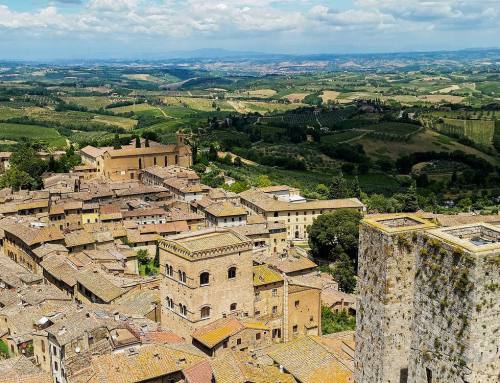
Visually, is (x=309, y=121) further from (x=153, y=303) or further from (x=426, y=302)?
(x=426, y=302)

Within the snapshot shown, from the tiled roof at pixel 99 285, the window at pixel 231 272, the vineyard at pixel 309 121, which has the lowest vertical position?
the vineyard at pixel 309 121

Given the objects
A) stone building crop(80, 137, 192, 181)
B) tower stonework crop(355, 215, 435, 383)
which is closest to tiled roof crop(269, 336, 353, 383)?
tower stonework crop(355, 215, 435, 383)

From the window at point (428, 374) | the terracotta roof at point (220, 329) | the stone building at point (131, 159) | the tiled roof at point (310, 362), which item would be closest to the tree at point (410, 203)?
the stone building at point (131, 159)

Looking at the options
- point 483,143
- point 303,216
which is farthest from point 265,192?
point 483,143

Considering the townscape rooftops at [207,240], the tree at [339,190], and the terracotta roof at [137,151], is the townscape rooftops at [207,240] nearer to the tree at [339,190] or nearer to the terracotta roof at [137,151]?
the tree at [339,190]

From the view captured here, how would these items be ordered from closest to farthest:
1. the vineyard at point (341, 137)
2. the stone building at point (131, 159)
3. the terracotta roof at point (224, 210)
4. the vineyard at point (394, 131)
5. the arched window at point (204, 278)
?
the arched window at point (204, 278) < the terracotta roof at point (224, 210) < the stone building at point (131, 159) < the vineyard at point (394, 131) < the vineyard at point (341, 137)

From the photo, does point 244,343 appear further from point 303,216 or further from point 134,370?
point 303,216
